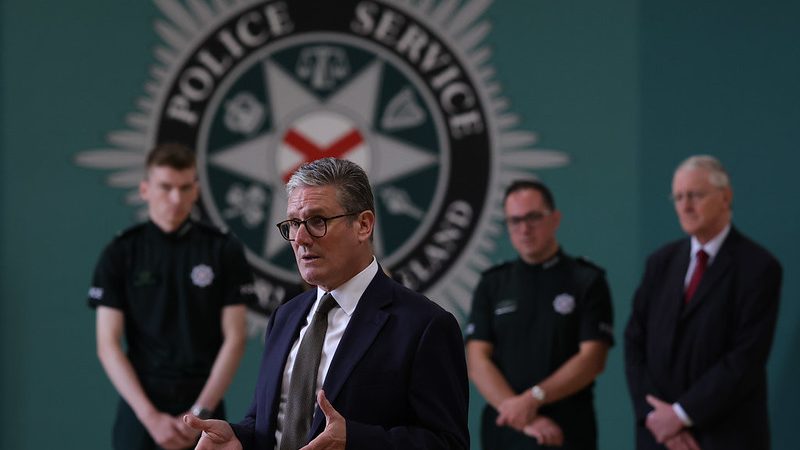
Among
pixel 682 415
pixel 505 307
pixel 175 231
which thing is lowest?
pixel 682 415

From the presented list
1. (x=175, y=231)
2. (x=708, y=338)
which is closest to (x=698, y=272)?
(x=708, y=338)

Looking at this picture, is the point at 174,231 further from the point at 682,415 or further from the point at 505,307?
the point at 682,415

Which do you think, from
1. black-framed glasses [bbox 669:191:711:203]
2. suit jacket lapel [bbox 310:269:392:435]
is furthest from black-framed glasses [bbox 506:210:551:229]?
suit jacket lapel [bbox 310:269:392:435]

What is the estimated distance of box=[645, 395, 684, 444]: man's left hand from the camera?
397 cm

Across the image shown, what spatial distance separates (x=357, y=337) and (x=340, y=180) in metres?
0.32

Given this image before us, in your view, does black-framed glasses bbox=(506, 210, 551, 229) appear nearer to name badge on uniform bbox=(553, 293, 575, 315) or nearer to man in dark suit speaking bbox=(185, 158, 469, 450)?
name badge on uniform bbox=(553, 293, 575, 315)

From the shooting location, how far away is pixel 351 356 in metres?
2.17

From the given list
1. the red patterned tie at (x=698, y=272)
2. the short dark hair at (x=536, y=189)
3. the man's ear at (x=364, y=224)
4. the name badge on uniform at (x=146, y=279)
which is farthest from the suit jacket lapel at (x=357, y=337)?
the red patterned tie at (x=698, y=272)

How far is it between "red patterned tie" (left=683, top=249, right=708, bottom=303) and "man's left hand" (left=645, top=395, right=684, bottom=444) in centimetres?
40

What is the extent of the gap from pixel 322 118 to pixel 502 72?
35.7 inches

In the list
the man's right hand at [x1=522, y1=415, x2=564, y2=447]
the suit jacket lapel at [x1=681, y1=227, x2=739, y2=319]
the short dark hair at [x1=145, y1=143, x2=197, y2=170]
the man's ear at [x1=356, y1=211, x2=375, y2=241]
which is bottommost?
the man's right hand at [x1=522, y1=415, x2=564, y2=447]

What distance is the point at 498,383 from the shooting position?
410 centimetres

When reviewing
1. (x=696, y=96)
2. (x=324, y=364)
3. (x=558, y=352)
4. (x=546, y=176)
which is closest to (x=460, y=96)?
(x=546, y=176)

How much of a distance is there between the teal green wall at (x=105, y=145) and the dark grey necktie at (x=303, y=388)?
3181mm
